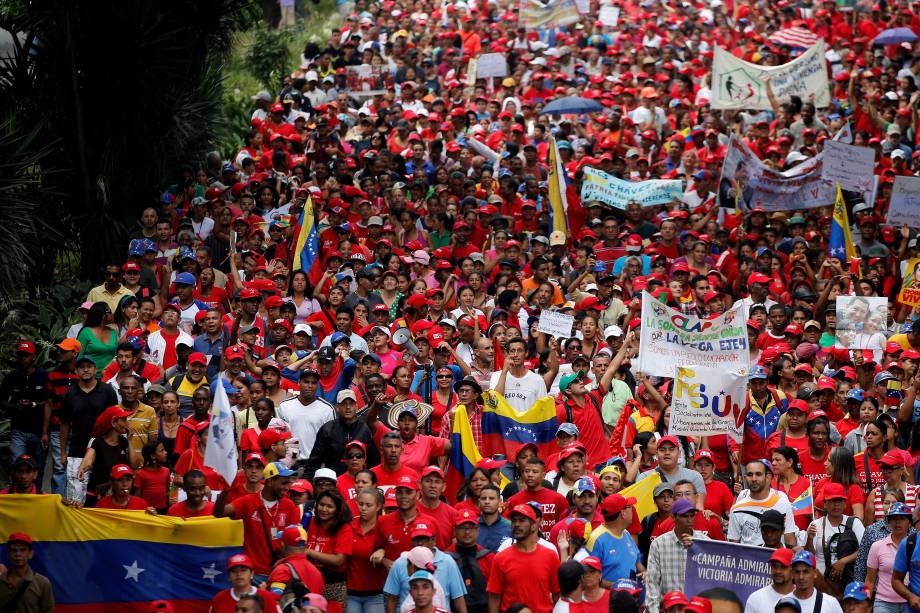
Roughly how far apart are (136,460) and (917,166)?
13.6m

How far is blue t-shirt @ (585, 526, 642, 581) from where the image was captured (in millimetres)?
11630

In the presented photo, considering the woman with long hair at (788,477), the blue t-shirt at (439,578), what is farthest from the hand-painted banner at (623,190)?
the blue t-shirt at (439,578)

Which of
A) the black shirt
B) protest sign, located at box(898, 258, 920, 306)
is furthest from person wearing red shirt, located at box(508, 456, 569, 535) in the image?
protest sign, located at box(898, 258, 920, 306)

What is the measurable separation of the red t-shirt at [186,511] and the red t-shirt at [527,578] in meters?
2.65

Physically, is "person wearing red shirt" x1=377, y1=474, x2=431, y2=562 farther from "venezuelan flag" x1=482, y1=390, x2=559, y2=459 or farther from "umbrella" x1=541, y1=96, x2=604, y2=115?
"umbrella" x1=541, y1=96, x2=604, y2=115

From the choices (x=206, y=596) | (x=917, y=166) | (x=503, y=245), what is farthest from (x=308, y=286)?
(x=917, y=166)

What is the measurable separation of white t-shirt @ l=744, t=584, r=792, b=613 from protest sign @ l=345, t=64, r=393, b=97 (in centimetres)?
1906

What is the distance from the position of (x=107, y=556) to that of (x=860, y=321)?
28.5ft

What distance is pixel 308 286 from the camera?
18438mm

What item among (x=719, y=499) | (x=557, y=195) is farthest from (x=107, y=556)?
(x=557, y=195)

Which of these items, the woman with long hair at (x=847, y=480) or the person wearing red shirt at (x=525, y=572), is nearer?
the person wearing red shirt at (x=525, y=572)

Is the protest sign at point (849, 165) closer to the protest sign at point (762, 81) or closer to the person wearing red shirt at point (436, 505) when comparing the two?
the protest sign at point (762, 81)

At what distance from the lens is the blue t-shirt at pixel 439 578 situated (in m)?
11.1

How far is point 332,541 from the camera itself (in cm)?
1178
